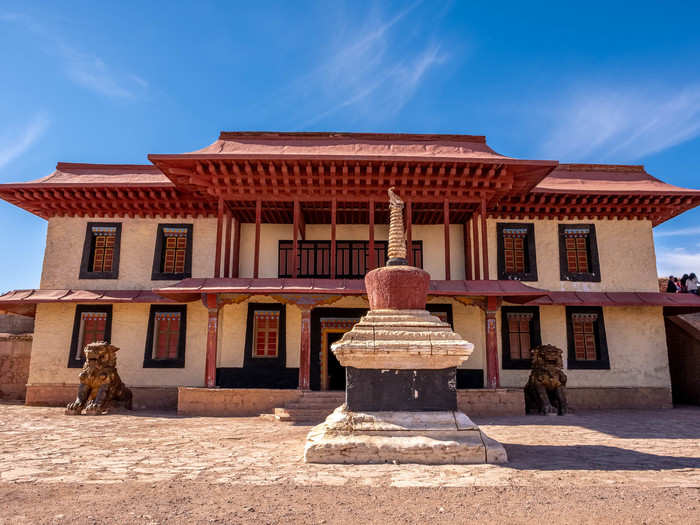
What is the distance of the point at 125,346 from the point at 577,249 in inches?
587

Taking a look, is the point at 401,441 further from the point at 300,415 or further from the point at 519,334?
the point at 519,334

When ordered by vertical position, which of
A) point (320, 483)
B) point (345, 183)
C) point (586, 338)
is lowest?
point (320, 483)

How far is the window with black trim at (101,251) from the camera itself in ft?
48.2

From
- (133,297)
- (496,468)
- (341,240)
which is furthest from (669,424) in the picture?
(133,297)

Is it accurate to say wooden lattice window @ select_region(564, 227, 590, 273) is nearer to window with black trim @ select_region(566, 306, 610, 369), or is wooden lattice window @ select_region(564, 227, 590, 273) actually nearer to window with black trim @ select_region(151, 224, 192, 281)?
window with black trim @ select_region(566, 306, 610, 369)

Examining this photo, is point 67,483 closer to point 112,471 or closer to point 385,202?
point 112,471

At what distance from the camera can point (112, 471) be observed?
5.37m

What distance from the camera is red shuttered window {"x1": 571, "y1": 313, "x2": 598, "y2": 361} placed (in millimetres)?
14391

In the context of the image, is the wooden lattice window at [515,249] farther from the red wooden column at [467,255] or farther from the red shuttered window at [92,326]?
the red shuttered window at [92,326]

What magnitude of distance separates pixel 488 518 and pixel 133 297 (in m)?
12.6

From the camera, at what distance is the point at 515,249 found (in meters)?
15.1

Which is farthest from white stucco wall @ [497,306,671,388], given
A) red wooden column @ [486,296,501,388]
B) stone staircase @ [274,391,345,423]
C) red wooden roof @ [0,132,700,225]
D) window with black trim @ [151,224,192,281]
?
window with black trim @ [151,224,192,281]

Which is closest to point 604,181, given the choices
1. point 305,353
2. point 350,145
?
point 350,145

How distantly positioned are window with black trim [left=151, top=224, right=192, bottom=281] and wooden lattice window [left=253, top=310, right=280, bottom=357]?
9.04ft
